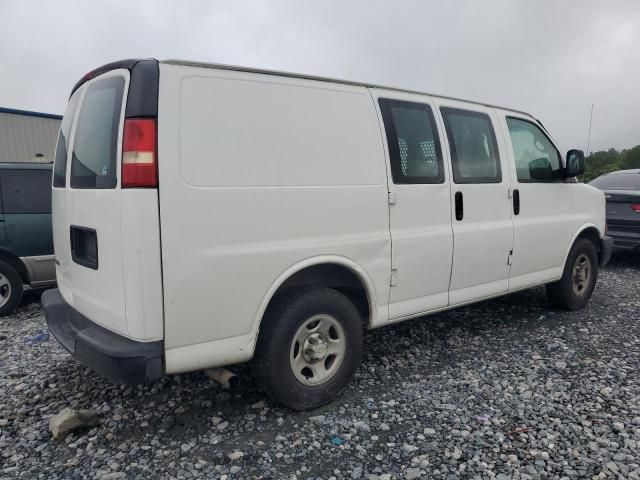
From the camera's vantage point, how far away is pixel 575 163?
4812 mm

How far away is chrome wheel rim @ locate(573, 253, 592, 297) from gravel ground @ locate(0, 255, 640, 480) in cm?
99

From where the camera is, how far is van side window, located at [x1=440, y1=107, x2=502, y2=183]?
3.93 m

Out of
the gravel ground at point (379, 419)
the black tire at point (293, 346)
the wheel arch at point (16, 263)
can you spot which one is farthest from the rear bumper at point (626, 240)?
the wheel arch at point (16, 263)

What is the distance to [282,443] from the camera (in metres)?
2.84

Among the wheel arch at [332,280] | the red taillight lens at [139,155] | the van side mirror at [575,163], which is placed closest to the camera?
the red taillight lens at [139,155]

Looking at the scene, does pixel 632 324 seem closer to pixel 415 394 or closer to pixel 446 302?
pixel 446 302

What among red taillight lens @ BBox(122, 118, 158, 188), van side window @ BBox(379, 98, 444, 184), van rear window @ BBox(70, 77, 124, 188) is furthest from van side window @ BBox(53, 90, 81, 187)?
van side window @ BBox(379, 98, 444, 184)

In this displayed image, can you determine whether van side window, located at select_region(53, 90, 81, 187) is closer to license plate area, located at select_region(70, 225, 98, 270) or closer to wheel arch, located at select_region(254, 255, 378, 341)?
license plate area, located at select_region(70, 225, 98, 270)

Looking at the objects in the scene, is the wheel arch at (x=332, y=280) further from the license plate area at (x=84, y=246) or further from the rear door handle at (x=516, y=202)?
the rear door handle at (x=516, y=202)

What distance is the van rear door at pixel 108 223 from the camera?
2455mm

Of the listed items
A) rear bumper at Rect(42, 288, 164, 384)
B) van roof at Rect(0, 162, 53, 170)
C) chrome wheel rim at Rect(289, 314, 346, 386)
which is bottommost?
chrome wheel rim at Rect(289, 314, 346, 386)

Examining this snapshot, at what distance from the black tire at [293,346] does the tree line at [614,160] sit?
3342cm

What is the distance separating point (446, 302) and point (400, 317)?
0.53 m

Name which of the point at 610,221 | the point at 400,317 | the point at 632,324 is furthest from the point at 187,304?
the point at 610,221
